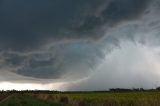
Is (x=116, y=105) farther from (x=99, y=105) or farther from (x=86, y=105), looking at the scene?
(x=86, y=105)

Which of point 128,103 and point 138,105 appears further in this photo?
point 128,103

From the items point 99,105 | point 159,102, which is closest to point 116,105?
point 99,105

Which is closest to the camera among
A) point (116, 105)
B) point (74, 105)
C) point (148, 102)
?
point (148, 102)

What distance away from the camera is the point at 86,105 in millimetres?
39938

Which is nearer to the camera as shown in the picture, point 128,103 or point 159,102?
point 159,102

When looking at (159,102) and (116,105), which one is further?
(116,105)

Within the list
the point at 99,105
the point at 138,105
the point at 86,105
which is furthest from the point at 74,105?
the point at 138,105

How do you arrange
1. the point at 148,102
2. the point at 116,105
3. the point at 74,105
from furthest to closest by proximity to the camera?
the point at 74,105 → the point at 116,105 → the point at 148,102

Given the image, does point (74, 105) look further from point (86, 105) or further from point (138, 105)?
point (138, 105)

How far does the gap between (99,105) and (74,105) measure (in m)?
4.43

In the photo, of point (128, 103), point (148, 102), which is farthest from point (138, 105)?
point (128, 103)

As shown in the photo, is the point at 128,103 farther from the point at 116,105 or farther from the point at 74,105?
the point at 74,105

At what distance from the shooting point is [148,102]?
3288cm

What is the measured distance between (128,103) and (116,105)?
1.71 m
